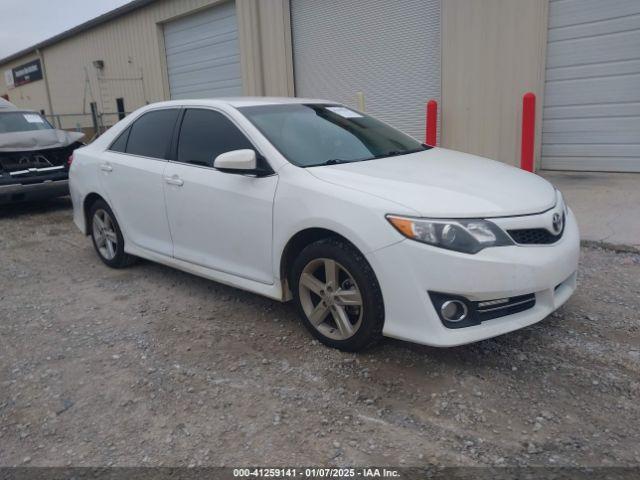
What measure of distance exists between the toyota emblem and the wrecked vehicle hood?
7720 millimetres

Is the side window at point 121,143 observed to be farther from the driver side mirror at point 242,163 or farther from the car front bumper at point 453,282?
the car front bumper at point 453,282

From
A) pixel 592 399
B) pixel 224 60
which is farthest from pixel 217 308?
pixel 224 60

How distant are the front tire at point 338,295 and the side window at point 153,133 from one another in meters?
1.80

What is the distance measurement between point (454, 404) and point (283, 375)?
3.13ft

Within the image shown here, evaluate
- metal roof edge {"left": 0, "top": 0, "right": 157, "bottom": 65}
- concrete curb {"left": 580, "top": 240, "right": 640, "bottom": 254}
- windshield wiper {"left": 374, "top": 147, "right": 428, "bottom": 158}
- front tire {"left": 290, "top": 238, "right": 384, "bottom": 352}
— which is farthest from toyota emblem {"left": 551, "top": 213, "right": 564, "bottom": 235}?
metal roof edge {"left": 0, "top": 0, "right": 157, "bottom": 65}

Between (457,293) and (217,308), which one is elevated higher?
(457,293)

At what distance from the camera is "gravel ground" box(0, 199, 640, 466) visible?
254 centimetres

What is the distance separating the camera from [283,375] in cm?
321

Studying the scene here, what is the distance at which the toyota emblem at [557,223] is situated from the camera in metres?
3.24

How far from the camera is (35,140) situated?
338 inches

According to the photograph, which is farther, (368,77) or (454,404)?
(368,77)

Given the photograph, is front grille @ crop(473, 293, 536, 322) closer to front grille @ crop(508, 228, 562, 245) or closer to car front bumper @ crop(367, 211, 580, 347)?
car front bumper @ crop(367, 211, 580, 347)

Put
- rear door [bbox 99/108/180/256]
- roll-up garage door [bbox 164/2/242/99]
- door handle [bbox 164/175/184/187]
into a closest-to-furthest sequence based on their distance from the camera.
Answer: door handle [bbox 164/175/184/187] → rear door [bbox 99/108/180/256] → roll-up garage door [bbox 164/2/242/99]

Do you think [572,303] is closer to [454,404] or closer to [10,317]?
[454,404]
